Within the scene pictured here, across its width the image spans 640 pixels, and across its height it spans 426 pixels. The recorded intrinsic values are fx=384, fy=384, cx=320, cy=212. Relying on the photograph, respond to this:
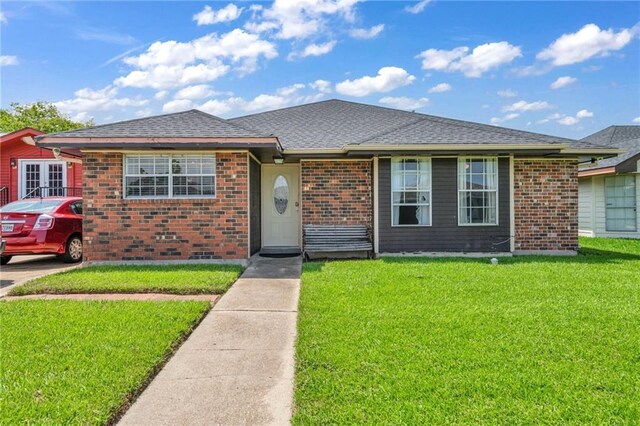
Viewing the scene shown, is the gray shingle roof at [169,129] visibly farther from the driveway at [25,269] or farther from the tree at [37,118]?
the tree at [37,118]

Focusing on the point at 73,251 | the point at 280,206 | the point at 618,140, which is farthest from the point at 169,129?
the point at 618,140

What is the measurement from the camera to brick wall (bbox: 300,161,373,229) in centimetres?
977

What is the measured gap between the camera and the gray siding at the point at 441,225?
9.40 metres

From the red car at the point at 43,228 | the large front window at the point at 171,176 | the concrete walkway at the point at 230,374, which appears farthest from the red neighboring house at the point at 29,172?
the concrete walkway at the point at 230,374

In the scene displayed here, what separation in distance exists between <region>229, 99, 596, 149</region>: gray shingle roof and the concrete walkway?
5.41 m

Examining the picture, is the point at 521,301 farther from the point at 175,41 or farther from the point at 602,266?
the point at 175,41

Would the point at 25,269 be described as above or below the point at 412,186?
below

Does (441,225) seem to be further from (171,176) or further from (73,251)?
(73,251)

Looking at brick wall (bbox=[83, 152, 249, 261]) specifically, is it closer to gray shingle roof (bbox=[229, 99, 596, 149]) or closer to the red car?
the red car

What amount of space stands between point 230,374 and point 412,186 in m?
7.21

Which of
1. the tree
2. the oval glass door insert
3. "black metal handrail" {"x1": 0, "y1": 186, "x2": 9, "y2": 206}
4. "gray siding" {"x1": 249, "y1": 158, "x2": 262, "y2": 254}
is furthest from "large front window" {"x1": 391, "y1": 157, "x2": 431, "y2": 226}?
the tree

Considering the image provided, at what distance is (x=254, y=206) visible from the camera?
9.66 meters

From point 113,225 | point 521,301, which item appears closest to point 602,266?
point 521,301

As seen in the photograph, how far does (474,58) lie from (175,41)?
31.6 ft
